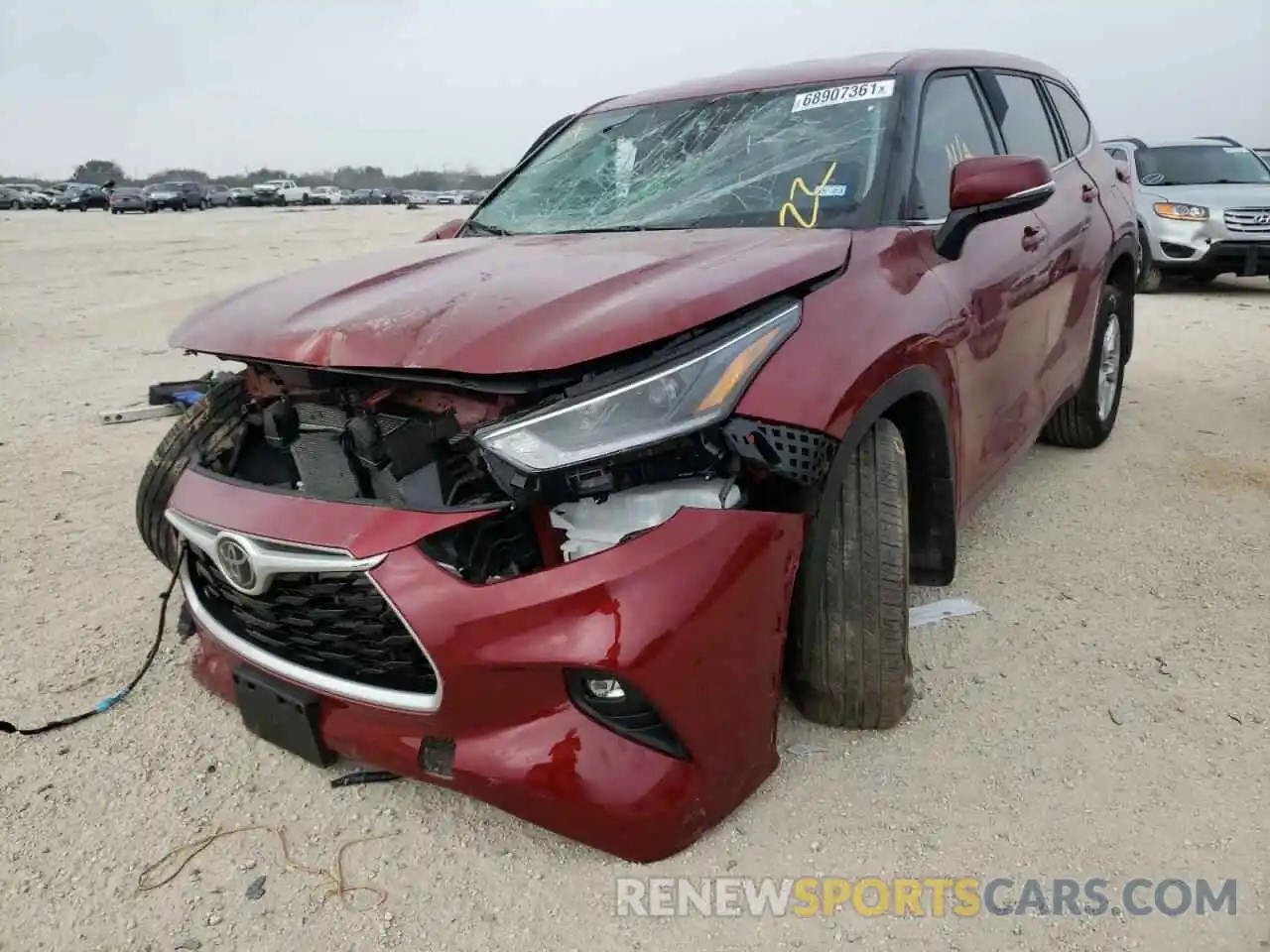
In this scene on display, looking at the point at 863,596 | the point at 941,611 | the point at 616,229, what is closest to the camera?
the point at 863,596

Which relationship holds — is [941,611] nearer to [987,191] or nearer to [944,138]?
[987,191]

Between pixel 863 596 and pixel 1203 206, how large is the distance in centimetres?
986

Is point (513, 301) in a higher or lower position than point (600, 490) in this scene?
higher

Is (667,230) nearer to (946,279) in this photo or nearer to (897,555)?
(946,279)

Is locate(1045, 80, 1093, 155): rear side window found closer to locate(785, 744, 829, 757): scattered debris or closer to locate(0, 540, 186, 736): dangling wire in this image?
locate(785, 744, 829, 757): scattered debris

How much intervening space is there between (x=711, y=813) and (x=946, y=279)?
1.53 metres

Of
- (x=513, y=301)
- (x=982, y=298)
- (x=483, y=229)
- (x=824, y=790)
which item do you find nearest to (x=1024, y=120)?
(x=982, y=298)

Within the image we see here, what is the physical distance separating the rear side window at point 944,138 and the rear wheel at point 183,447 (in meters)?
1.90

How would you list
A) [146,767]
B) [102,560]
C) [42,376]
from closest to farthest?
[146,767] < [102,560] < [42,376]

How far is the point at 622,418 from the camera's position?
1.77 metres

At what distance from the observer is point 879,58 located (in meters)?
3.09

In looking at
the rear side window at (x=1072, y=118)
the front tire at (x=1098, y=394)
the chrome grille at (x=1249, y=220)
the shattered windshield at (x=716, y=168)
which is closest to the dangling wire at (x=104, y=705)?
the shattered windshield at (x=716, y=168)

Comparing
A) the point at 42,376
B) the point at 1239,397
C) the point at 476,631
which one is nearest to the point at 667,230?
the point at 476,631

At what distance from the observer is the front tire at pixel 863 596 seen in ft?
7.09
